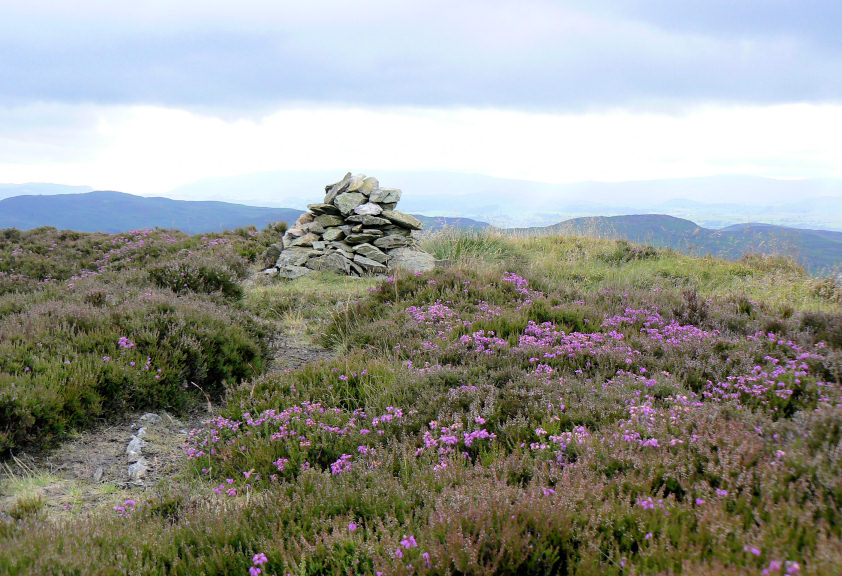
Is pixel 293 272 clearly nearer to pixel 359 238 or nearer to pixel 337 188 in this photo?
pixel 359 238

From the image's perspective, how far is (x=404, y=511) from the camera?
302 cm

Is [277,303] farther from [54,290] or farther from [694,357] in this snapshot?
[694,357]

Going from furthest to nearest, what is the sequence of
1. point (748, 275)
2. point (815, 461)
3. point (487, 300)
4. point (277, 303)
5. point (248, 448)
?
point (748, 275)
point (277, 303)
point (487, 300)
point (248, 448)
point (815, 461)

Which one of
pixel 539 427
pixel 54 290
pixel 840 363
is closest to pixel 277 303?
pixel 54 290

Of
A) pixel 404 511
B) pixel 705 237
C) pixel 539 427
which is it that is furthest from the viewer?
pixel 705 237

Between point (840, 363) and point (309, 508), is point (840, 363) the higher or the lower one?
the higher one

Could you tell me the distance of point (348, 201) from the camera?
15023mm

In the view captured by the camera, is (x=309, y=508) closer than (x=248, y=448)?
Yes

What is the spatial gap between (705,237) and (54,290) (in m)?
17.7

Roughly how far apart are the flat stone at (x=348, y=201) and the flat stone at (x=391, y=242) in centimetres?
131

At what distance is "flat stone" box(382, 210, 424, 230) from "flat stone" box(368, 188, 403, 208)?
16.5 inches

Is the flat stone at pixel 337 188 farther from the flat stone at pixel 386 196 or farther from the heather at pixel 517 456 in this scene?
the heather at pixel 517 456

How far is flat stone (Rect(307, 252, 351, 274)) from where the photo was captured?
13758 mm

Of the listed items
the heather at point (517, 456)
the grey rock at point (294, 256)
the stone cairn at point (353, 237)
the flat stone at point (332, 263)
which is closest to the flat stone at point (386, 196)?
the stone cairn at point (353, 237)
